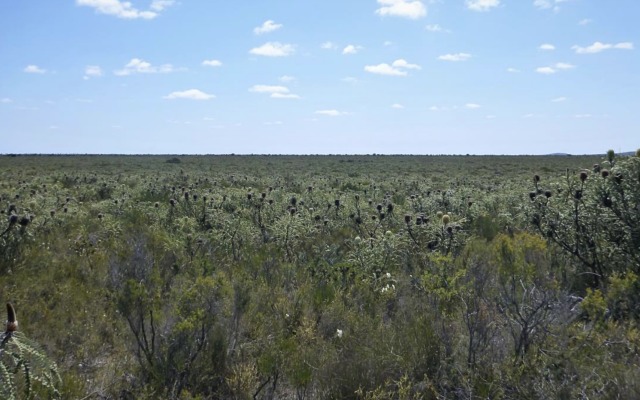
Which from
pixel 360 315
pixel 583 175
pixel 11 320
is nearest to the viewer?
pixel 11 320

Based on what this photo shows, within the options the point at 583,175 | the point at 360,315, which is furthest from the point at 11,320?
the point at 583,175

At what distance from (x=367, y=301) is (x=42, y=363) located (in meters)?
3.77

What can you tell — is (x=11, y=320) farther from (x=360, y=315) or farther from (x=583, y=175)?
(x=583, y=175)

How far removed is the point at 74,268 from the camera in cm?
660

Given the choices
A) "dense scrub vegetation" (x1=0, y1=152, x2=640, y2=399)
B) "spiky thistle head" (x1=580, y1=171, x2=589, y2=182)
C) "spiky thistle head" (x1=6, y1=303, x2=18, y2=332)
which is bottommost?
"dense scrub vegetation" (x1=0, y1=152, x2=640, y2=399)

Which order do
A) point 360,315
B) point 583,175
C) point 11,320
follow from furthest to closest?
1. point 583,175
2. point 360,315
3. point 11,320

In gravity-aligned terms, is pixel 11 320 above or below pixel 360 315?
above

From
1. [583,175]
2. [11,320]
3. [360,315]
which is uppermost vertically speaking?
[583,175]

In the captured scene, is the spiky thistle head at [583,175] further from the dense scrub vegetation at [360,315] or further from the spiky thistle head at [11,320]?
the spiky thistle head at [11,320]

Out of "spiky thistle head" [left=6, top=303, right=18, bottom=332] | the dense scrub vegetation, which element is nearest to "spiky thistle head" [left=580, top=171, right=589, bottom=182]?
the dense scrub vegetation

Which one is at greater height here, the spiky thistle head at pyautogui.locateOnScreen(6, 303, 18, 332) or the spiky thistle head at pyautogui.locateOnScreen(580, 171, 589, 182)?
the spiky thistle head at pyautogui.locateOnScreen(580, 171, 589, 182)

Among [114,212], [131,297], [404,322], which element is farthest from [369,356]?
[114,212]

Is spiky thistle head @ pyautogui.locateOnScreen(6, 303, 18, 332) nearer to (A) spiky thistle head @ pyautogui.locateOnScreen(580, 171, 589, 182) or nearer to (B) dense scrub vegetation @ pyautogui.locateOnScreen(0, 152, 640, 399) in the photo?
(B) dense scrub vegetation @ pyautogui.locateOnScreen(0, 152, 640, 399)

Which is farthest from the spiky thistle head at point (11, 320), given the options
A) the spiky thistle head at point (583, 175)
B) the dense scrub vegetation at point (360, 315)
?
the spiky thistle head at point (583, 175)
